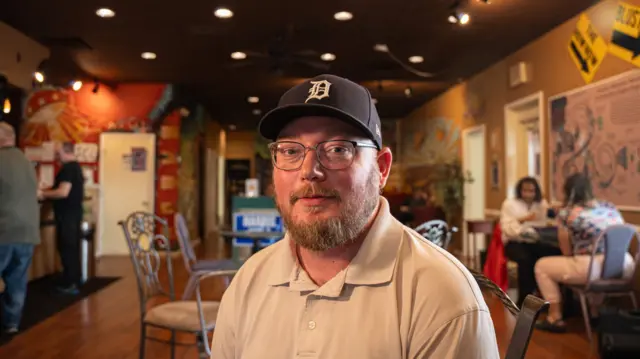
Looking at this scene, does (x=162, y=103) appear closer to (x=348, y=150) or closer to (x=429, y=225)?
(x=429, y=225)

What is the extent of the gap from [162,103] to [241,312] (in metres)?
8.73

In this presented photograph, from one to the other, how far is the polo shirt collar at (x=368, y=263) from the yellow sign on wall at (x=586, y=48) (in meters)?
4.90

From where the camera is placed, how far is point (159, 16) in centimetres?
569

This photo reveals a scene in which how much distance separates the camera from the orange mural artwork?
8352 millimetres

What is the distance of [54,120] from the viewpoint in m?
8.58

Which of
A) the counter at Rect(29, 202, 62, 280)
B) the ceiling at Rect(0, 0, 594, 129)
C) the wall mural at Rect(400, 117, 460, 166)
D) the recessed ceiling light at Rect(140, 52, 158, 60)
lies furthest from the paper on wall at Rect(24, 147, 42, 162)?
the wall mural at Rect(400, 117, 460, 166)

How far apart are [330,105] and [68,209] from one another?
5519 millimetres

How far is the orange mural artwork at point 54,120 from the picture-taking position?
8352mm

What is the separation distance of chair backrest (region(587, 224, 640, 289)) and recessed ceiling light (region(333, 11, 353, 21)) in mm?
3025

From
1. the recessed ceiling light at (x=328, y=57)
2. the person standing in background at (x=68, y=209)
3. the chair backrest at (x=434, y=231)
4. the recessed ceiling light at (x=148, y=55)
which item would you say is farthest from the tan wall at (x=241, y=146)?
the chair backrest at (x=434, y=231)

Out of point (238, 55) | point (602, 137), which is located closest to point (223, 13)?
point (238, 55)

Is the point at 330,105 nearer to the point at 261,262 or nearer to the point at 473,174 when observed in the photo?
the point at 261,262

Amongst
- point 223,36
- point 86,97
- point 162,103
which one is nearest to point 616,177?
point 223,36

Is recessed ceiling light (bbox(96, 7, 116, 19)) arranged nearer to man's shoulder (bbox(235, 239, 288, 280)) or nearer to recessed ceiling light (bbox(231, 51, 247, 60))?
recessed ceiling light (bbox(231, 51, 247, 60))
